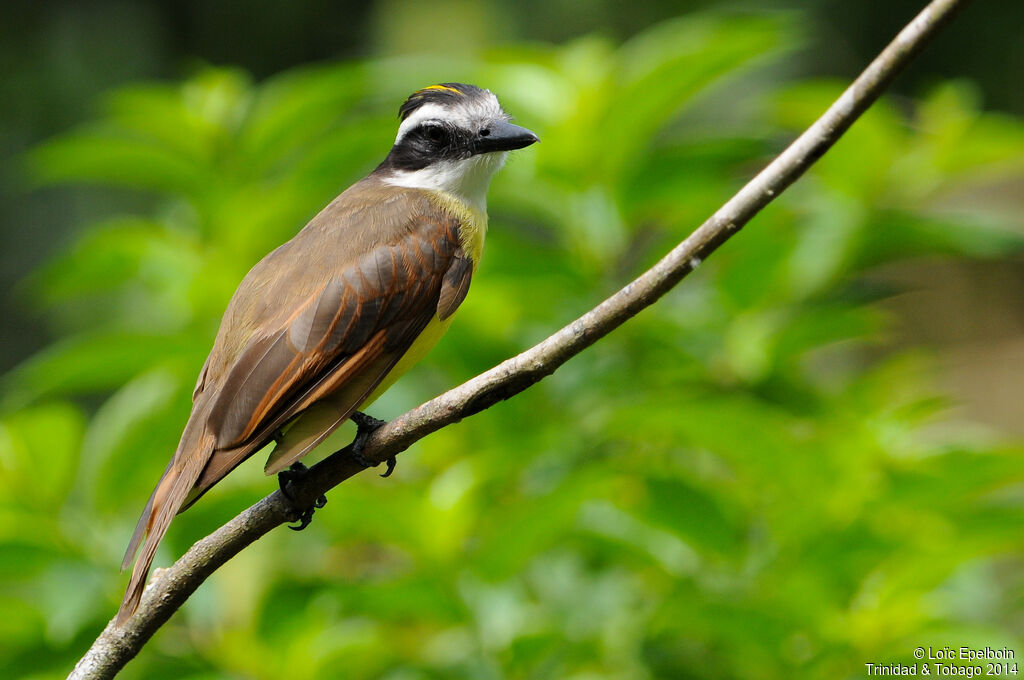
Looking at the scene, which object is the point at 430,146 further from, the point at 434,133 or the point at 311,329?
the point at 311,329

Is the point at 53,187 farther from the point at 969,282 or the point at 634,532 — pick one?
the point at 969,282

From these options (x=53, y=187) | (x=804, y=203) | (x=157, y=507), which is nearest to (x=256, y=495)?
(x=157, y=507)

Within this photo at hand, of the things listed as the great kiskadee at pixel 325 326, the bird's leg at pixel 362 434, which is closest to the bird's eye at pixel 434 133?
the great kiskadee at pixel 325 326

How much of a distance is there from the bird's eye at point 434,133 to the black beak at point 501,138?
157 millimetres

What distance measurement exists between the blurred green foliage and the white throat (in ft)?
1.69

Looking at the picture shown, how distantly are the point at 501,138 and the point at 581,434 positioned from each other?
96 centimetres

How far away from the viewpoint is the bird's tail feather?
7.02 feet

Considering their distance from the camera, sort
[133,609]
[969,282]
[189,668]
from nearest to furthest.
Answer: [133,609] → [189,668] → [969,282]

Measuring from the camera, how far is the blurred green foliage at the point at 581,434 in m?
3.15

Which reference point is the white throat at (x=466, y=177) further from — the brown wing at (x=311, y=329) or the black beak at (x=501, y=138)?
the brown wing at (x=311, y=329)

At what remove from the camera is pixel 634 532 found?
3.28 metres

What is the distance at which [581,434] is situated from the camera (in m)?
3.42

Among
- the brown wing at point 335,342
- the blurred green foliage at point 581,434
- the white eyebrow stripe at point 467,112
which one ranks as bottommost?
the blurred green foliage at point 581,434

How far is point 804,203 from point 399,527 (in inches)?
67.7
